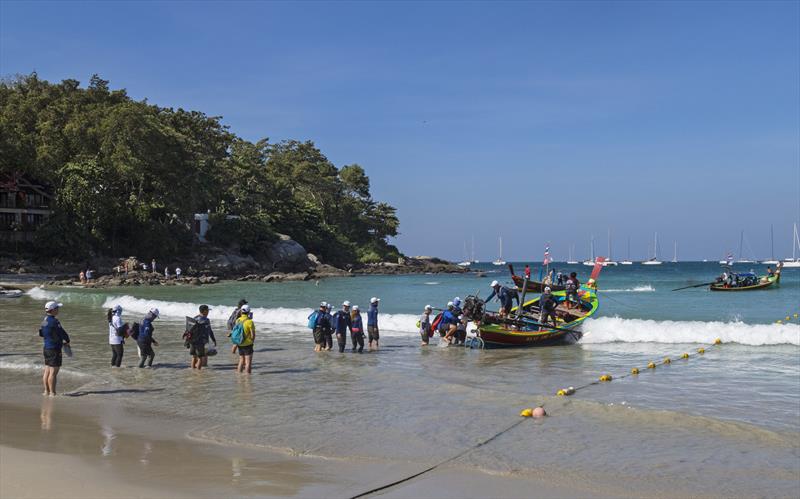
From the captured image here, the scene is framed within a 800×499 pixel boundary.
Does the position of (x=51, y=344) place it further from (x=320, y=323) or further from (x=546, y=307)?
(x=546, y=307)

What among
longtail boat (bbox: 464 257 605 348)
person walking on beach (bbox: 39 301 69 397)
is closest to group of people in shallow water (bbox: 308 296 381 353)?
longtail boat (bbox: 464 257 605 348)

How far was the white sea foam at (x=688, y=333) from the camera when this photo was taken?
23062 millimetres

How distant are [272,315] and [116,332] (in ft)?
55.7

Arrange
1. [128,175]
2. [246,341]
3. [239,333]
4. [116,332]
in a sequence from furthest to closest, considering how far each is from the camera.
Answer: [128,175]
[116,332]
[246,341]
[239,333]

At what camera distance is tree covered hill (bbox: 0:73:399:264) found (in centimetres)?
6044

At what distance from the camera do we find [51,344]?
1266 centimetres

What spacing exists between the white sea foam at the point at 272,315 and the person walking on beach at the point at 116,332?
12.0 m

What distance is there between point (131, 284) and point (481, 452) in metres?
51.5

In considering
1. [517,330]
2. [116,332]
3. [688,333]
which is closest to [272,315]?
[517,330]

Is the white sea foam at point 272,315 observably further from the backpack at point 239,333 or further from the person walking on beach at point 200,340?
the backpack at point 239,333

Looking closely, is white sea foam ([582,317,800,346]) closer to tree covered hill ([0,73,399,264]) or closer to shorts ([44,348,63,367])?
shorts ([44,348,63,367])

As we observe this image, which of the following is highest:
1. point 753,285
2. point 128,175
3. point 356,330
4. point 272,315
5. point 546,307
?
point 128,175

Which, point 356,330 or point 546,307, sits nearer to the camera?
point 356,330

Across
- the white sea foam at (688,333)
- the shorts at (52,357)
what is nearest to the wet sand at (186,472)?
the shorts at (52,357)
